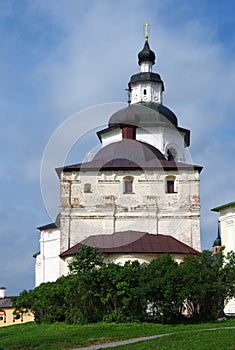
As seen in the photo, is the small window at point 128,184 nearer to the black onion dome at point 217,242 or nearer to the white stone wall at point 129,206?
the white stone wall at point 129,206

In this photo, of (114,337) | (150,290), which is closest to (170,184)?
(150,290)

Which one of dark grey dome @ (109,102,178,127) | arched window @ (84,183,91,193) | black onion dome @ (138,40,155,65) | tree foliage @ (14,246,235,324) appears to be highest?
black onion dome @ (138,40,155,65)

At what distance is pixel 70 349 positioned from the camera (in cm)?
1567

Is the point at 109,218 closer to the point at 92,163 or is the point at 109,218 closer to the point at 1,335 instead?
the point at 92,163

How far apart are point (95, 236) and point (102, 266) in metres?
7.39

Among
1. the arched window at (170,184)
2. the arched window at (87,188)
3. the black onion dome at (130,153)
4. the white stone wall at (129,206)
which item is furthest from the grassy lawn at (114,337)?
the black onion dome at (130,153)

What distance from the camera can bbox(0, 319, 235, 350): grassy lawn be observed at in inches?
545

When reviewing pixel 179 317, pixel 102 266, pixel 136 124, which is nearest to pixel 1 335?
pixel 102 266

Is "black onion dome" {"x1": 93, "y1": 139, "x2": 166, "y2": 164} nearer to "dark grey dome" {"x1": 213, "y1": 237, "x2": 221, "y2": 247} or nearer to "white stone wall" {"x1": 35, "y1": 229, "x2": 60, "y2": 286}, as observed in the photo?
"white stone wall" {"x1": 35, "y1": 229, "x2": 60, "y2": 286}

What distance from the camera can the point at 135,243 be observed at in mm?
27750

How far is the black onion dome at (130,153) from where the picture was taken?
3269cm

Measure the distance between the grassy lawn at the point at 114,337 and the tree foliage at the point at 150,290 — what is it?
85cm

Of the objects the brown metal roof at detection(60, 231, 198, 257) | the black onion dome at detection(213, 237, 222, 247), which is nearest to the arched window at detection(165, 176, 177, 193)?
the brown metal roof at detection(60, 231, 198, 257)

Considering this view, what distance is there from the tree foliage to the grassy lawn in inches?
33.5
